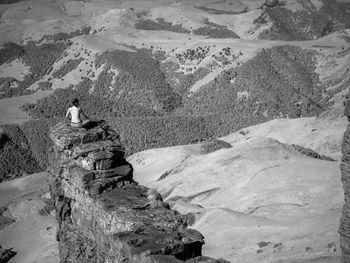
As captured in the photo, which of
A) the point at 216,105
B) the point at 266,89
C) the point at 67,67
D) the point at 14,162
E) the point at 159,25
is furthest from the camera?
the point at 159,25

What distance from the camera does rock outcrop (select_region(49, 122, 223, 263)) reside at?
13.6m

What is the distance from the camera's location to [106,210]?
51.4 feet

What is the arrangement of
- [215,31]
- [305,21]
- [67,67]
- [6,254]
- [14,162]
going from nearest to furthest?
[6,254] → [14,162] → [67,67] → [215,31] → [305,21]

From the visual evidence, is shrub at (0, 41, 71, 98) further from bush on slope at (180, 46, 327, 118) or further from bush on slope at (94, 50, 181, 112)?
bush on slope at (180, 46, 327, 118)

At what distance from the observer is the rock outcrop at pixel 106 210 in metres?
13.6

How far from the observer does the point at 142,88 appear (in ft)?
339

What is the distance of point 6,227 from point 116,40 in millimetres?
74038

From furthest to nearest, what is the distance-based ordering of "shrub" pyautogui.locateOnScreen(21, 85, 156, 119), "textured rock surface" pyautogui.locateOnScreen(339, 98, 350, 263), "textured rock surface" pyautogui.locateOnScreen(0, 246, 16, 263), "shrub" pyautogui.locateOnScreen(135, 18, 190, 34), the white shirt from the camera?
"shrub" pyautogui.locateOnScreen(135, 18, 190, 34) → "shrub" pyautogui.locateOnScreen(21, 85, 156, 119) → "textured rock surface" pyautogui.locateOnScreen(0, 246, 16, 263) → the white shirt → "textured rock surface" pyautogui.locateOnScreen(339, 98, 350, 263)

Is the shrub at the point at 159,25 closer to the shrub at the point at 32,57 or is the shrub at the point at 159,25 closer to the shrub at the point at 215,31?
the shrub at the point at 215,31

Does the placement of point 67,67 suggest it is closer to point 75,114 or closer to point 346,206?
point 75,114

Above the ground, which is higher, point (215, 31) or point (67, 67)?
point (215, 31)

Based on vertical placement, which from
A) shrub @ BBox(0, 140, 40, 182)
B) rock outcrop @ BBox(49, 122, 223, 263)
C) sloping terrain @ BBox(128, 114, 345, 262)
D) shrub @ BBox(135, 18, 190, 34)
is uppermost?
rock outcrop @ BBox(49, 122, 223, 263)

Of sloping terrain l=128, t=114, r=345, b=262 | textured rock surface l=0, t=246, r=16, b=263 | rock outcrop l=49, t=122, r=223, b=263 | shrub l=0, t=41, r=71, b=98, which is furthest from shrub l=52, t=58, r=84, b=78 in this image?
rock outcrop l=49, t=122, r=223, b=263

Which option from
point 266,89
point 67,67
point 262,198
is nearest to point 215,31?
point 67,67
